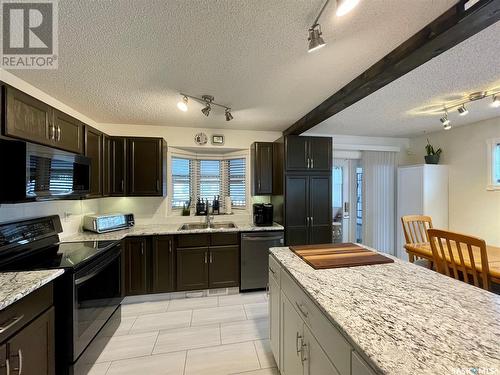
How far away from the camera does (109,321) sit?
89.8 inches

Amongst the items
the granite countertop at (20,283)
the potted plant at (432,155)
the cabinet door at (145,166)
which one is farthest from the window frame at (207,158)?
Answer: the potted plant at (432,155)

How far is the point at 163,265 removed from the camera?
3018 millimetres

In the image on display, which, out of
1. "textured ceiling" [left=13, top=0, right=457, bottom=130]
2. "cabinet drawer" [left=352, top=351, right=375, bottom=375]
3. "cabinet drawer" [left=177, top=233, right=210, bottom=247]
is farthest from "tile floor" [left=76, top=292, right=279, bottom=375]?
"textured ceiling" [left=13, top=0, right=457, bottom=130]

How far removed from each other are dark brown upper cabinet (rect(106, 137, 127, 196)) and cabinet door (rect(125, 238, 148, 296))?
2.39 feet

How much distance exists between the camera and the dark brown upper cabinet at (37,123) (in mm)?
1549

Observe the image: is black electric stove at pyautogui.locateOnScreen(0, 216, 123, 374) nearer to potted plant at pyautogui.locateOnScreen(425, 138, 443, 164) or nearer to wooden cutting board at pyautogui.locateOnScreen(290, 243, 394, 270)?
wooden cutting board at pyautogui.locateOnScreen(290, 243, 394, 270)

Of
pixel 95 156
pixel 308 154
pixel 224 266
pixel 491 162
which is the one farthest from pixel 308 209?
pixel 95 156

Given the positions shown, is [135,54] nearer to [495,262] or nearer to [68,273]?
[68,273]

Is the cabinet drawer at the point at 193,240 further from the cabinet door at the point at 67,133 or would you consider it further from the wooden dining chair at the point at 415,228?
the wooden dining chair at the point at 415,228

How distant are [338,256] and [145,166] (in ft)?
8.88

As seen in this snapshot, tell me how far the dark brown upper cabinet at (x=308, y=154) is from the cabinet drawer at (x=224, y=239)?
1.25m

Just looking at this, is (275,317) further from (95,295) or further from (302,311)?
(95,295)

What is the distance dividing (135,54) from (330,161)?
2850mm

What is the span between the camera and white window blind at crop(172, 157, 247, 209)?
3.88 meters
